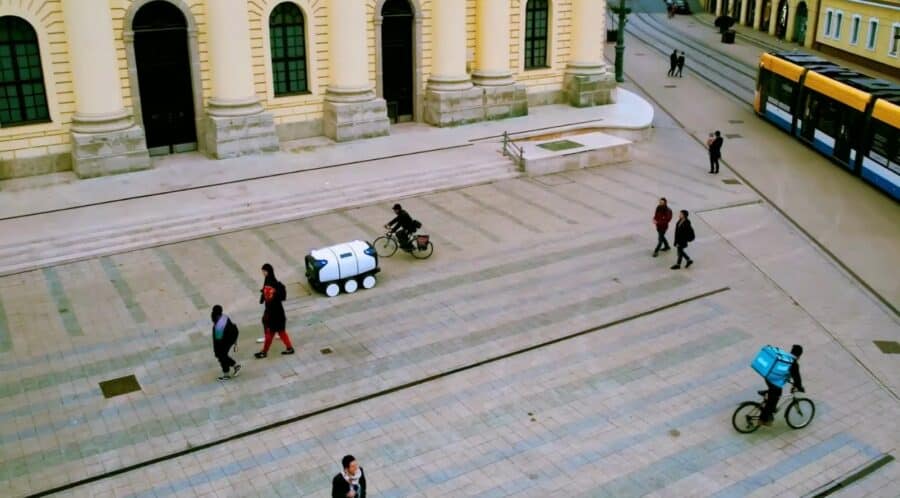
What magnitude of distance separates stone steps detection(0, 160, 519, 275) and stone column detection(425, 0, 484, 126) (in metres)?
4.69

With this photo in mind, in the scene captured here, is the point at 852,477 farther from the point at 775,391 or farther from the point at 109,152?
the point at 109,152

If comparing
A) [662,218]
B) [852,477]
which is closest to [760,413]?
[852,477]

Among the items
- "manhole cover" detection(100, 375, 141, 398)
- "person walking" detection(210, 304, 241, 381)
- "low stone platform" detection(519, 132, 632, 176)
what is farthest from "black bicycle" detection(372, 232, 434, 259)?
"manhole cover" detection(100, 375, 141, 398)

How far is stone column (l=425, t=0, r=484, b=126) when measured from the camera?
34000 millimetres

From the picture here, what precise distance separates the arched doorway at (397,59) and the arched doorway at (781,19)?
1478 inches

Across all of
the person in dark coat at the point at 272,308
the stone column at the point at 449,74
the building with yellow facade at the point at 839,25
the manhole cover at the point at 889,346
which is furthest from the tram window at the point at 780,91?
the person in dark coat at the point at 272,308

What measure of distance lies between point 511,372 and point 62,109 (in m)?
17.3

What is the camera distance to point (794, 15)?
61.3m

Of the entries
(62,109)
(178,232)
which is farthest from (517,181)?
(62,109)

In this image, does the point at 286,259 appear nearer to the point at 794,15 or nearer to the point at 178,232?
the point at 178,232

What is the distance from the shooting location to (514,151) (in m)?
31.6

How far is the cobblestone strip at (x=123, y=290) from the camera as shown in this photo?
20.5 m

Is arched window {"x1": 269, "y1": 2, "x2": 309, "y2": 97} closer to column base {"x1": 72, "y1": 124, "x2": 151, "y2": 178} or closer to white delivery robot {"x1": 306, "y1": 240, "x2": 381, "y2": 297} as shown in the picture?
column base {"x1": 72, "y1": 124, "x2": 151, "y2": 178}

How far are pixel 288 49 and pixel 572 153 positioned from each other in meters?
A: 10.3
